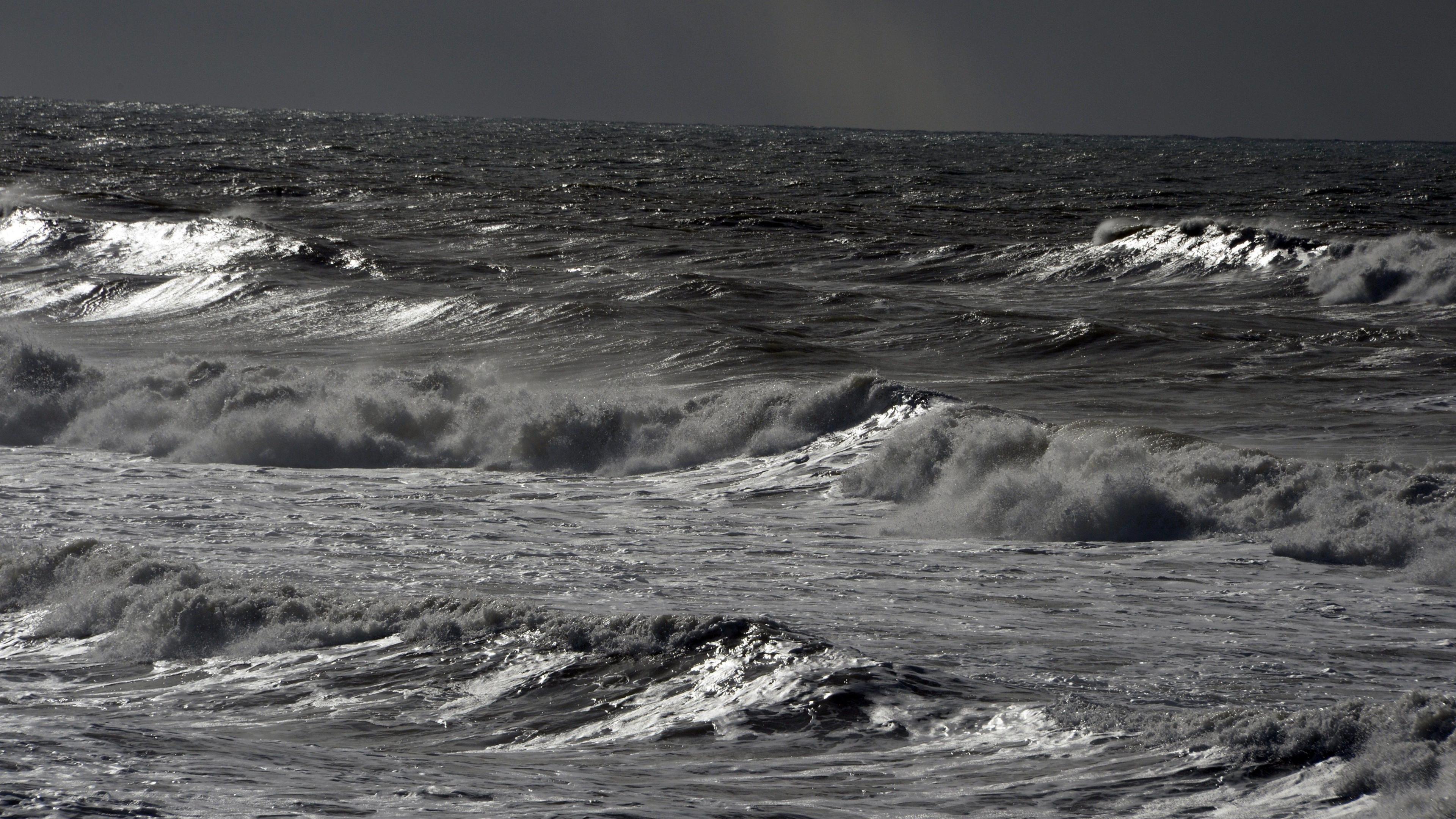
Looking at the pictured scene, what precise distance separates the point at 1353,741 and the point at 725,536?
16.8 feet

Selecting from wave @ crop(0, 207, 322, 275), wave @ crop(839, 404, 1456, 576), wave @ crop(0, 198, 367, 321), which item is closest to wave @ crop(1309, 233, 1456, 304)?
wave @ crop(839, 404, 1456, 576)

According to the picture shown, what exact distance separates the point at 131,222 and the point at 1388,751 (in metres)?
29.1

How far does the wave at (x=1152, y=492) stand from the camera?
342 inches

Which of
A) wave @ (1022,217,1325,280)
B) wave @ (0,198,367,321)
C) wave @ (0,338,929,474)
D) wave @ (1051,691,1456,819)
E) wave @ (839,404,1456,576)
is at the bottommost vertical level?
wave @ (1051,691,1456,819)

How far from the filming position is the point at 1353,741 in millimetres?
4887

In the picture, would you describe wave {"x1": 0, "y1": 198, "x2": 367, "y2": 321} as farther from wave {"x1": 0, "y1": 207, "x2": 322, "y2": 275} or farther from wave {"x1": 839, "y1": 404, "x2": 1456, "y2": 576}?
wave {"x1": 839, "y1": 404, "x2": 1456, "y2": 576}

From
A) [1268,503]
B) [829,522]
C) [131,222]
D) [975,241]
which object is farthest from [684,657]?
[131,222]

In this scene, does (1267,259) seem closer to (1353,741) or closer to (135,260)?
(135,260)

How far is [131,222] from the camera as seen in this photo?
29.6 meters

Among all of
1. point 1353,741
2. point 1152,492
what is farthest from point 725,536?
point 1353,741

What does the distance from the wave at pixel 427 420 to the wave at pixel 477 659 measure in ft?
15.0

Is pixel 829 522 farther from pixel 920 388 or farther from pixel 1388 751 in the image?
pixel 1388 751

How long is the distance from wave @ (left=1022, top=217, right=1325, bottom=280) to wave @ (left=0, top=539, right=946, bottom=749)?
787 inches

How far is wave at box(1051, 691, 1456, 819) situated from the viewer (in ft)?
14.9
